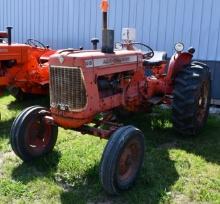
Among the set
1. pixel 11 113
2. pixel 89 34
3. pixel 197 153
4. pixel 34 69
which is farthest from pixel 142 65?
→ pixel 89 34

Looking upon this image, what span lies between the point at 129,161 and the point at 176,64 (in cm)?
240

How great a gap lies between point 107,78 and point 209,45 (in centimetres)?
361

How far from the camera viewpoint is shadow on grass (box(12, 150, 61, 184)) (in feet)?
15.0

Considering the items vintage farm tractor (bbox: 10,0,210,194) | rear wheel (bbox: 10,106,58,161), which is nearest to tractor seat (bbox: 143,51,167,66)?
vintage farm tractor (bbox: 10,0,210,194)

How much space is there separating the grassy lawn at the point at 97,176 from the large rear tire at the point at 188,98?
24 cm

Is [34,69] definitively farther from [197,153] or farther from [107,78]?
[197,153]

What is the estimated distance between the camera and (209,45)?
787 centimetres

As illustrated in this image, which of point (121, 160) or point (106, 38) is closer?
Answer: point (121, 160)

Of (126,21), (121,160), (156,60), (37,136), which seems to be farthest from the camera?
(126,21)

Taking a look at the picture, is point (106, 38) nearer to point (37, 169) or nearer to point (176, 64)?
point (37, 169)

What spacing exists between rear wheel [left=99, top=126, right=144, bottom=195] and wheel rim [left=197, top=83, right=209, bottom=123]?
6.48 feet

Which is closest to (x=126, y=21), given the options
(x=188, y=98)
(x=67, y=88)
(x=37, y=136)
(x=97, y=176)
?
(x=188, y=98)

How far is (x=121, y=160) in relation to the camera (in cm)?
425

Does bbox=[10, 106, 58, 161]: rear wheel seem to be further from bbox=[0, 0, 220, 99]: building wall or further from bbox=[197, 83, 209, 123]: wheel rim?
bbox=[0, 0, 220, 99]: building wall
